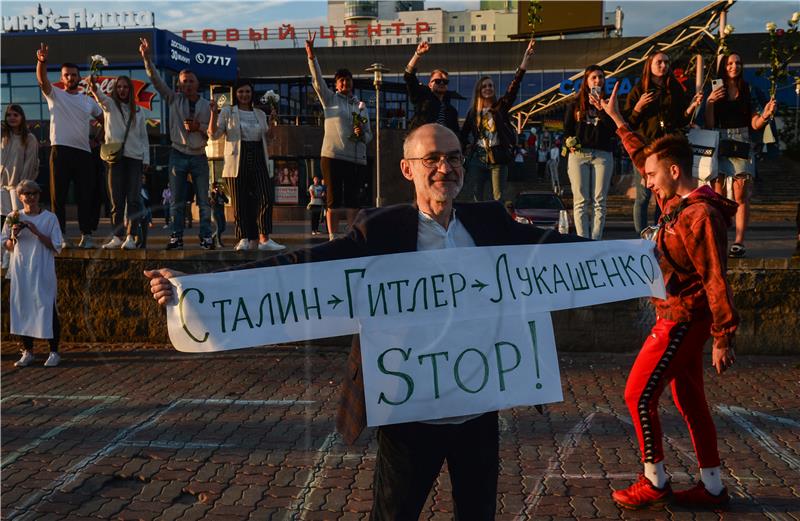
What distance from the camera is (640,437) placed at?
473cm

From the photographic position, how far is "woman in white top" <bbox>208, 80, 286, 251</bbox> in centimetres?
1008

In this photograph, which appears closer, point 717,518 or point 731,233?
point 717,518

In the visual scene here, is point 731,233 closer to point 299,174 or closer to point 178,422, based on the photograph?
point 178,422

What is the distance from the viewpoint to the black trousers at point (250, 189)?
33.6 feet

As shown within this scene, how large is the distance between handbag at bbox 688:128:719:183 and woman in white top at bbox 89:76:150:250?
22.7 ft

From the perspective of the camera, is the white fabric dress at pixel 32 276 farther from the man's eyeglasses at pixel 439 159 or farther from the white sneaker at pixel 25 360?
the man's eyeglasses at pixel 439 159

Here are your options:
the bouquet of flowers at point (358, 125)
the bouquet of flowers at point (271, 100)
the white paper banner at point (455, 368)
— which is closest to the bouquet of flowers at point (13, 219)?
the bouquet of flowers at point (358, 125)

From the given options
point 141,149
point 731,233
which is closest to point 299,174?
point 731,233

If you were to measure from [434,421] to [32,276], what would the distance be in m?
7.64

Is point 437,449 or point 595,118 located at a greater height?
point 595,118

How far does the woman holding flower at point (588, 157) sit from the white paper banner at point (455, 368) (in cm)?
628

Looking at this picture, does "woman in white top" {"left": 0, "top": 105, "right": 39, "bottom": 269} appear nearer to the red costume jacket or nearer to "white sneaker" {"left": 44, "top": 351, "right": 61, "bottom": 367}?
"white sneaker" {"left": 44, "top": 351, "right": 61, "bottom": 367}

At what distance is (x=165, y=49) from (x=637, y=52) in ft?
93.9

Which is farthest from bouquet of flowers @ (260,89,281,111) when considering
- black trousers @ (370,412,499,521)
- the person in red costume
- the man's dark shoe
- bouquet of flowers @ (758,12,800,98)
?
black trousers @ (370,412,499,521)
